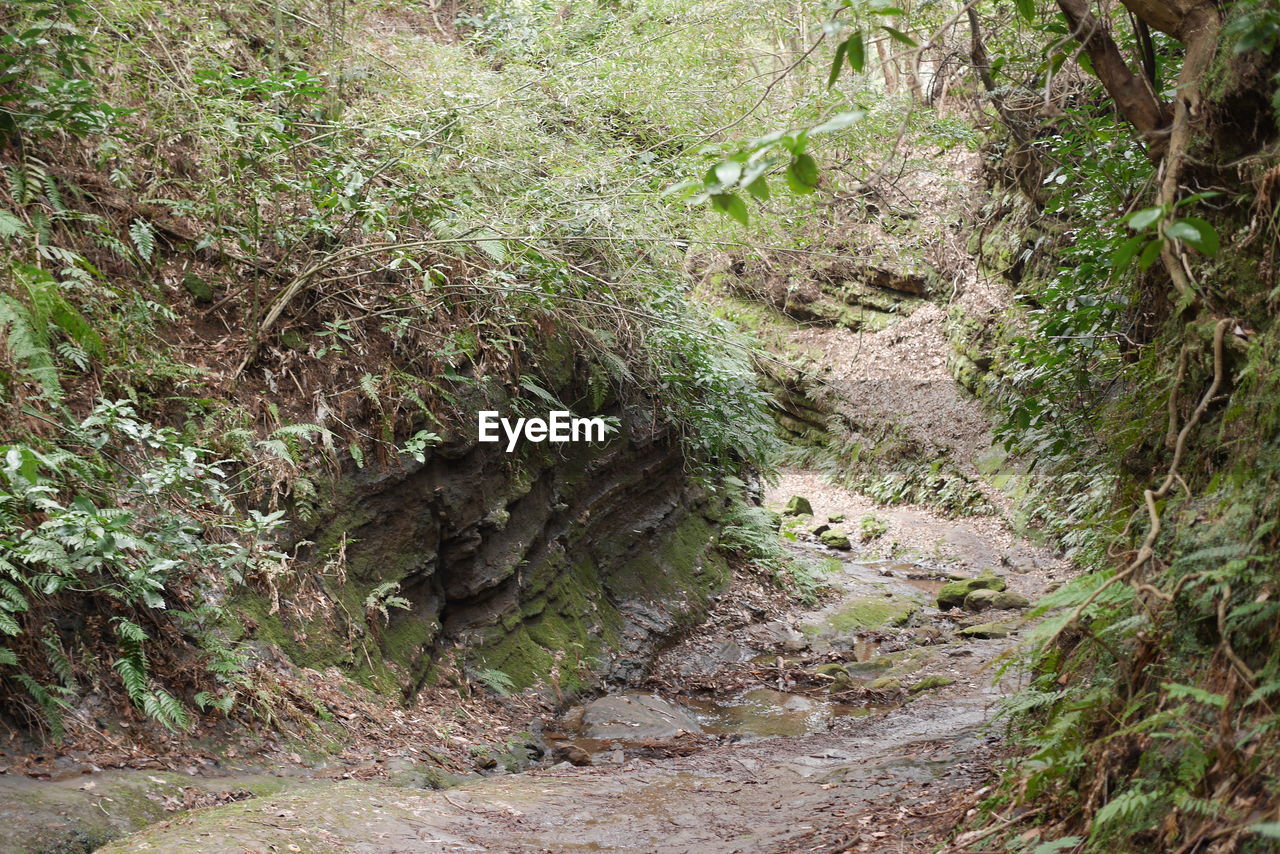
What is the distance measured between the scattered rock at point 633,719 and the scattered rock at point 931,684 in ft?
7.65

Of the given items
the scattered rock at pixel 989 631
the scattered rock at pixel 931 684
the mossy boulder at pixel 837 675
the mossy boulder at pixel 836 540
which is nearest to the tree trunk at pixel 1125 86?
the scattered rock at pixel 931 684

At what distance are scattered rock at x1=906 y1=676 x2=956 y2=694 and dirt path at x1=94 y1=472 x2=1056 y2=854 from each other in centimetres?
2

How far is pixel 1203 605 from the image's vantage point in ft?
8.21

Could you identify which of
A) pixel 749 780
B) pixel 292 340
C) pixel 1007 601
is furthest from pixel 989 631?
pixel 292 340

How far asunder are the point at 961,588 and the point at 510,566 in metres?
7.45

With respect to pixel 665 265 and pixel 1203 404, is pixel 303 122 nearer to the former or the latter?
pixel 665 265

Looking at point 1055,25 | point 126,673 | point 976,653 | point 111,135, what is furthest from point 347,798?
point 976,653

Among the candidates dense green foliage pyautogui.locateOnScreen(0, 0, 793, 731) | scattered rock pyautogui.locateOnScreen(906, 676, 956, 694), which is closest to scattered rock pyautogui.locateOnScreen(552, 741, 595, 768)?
dense green foliage pyautogui.locateOnScreen(0, 0, 793, 731)

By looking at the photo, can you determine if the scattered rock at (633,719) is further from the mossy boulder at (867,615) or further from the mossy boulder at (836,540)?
the mossy boulder at (836,540)

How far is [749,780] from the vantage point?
19.5ft

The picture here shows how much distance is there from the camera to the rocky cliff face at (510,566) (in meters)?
6.54

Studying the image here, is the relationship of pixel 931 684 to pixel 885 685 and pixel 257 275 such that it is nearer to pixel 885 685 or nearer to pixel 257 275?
pixel 885 685

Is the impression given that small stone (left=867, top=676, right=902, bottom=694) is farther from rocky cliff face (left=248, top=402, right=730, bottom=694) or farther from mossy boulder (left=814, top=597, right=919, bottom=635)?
rocky cliff face (left=248, top=402, right=730, bottom=694)

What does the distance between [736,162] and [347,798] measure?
4040mm
